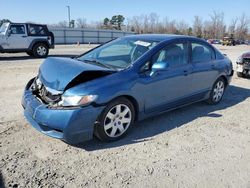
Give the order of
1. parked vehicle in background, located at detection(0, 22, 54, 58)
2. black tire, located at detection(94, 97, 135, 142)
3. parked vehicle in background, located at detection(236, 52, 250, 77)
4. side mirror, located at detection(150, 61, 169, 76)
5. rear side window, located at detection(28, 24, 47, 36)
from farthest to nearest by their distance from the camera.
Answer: rear side window, located at detection(28, 24, 47, 36) < parked vehicle in background, located at detection(0, 22, 54, 58) < parked vehicle in background, located at detection(236, 52, 250, 77) < side mirror, located at detection(150, 61, 169, 76) < black tire, located at detection(94, 97, 135, 142)

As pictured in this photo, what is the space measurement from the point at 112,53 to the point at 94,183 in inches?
104

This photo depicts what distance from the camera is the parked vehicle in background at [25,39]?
13.7 meters

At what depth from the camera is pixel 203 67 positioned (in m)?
5.58

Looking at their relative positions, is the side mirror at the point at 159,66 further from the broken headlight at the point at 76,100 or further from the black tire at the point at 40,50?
the black tire at the point at 40,50

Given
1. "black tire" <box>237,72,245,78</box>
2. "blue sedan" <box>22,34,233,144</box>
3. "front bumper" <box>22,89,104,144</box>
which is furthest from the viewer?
"black tire" <box>237,72,245,78</box>

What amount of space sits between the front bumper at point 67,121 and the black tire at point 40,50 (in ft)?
38.6

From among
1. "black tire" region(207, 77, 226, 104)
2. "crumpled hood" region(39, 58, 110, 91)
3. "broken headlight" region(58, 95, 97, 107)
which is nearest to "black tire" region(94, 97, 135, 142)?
"broken headlight" region(58, 95, 97, 107)

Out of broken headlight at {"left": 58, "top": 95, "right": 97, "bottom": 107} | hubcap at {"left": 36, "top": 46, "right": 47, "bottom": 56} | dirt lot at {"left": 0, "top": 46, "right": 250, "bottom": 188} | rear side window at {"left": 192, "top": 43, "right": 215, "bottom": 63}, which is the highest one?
rear side window at {"left": 192, "top": 43, "right": 215, "bottom": 63}

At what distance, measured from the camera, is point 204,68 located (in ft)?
18.4

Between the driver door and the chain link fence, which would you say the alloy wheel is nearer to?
the driver door

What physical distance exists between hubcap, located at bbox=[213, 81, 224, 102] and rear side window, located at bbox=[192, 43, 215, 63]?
655mm

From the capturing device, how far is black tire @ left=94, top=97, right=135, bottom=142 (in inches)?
153

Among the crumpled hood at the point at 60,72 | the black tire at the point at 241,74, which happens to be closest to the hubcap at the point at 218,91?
the crumpled hood at the point at 60,72

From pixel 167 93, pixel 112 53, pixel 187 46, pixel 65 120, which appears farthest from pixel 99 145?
pixel 187 46
